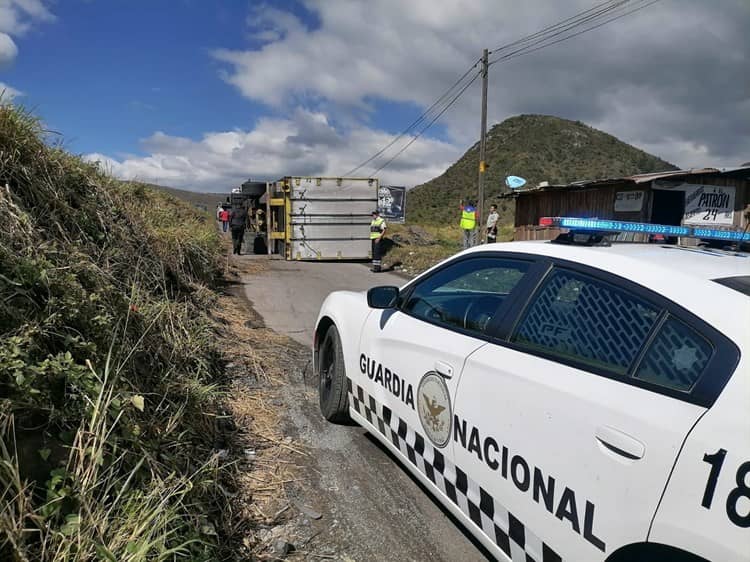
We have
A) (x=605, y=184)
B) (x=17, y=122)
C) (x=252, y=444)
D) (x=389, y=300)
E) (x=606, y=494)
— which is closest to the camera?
(x=606, y=494)

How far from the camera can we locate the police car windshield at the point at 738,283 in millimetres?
1574

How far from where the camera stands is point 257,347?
5.78 metres

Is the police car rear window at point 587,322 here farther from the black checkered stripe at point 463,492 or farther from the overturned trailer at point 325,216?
the overturned trailer at point 325,216

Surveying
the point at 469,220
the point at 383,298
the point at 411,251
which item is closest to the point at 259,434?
the point at 383,298

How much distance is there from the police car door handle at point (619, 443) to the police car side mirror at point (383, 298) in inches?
68.2

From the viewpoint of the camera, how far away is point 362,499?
2967 millimetres

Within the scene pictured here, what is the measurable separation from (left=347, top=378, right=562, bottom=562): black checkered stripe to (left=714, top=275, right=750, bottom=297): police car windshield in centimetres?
102

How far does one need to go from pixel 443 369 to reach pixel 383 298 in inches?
35.6

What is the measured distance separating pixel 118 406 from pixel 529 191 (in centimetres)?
1545

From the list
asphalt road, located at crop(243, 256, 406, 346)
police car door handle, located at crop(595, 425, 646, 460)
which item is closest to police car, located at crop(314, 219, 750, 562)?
police car door handle, located at crop(595, 425, 646, 460)

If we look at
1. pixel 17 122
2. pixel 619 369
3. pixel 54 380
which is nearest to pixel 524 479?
pixel 619 369

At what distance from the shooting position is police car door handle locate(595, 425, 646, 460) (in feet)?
4.74

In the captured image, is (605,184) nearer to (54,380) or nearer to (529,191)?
(529,191)

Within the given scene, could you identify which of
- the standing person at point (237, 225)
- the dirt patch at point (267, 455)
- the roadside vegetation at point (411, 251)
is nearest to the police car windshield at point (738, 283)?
the dirt patch at point (267, 455)
